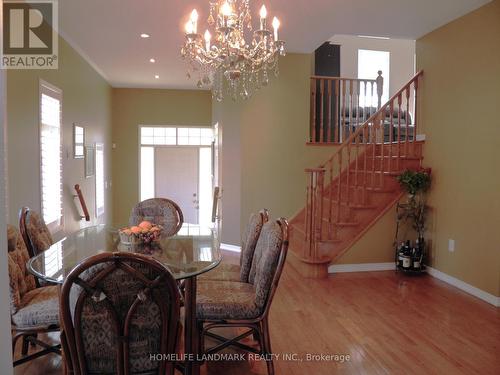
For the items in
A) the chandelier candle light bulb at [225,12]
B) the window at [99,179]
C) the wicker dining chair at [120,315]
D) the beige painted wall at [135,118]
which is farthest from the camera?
the beige painted wall at [135,118]

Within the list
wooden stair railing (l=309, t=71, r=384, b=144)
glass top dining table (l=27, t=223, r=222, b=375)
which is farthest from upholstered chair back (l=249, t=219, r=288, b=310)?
wooden stair railing (l=309, t=71, r=384, b=144)

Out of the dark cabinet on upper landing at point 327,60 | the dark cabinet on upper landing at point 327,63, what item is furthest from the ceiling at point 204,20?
the dark cabinet on upper landing at point 327,60

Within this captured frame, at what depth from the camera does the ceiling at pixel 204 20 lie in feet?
12.3

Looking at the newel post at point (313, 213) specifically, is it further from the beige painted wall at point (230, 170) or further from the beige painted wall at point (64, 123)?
Answer: the beige painted wall at point (64, 123)

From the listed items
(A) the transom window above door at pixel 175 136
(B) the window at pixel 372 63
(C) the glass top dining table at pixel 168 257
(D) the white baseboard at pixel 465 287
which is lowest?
(D) the white baseboard at pixel 465 287

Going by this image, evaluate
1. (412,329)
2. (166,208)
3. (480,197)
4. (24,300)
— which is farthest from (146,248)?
(480,197)

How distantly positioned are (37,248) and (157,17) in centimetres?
261

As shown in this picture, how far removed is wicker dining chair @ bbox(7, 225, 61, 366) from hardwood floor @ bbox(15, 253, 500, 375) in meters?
0.42

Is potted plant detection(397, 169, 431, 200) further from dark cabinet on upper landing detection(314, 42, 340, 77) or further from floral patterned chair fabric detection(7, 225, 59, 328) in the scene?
floral patterned chair fabric detection(7, 225, 59, 328)

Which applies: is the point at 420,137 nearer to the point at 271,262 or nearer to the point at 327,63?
the point at 327,63

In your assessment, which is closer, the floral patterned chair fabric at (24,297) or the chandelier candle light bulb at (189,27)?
the floral patterned chair fabric at (24,297)

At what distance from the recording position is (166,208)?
3945 mm

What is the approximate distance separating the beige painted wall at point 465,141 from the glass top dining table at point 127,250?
2.66m

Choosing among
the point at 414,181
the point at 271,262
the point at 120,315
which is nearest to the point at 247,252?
the point at 271,262
